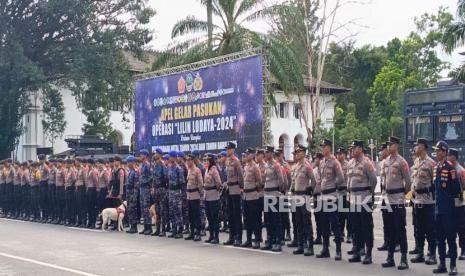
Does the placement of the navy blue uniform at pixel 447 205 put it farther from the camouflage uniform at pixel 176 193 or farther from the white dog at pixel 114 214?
the white dog at pixel 114 214

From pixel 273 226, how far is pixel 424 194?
10.6 ft

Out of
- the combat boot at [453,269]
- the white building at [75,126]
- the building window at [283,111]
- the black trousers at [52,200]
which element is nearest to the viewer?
the combat boot at [453,269]

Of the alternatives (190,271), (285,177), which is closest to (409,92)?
(285,177)

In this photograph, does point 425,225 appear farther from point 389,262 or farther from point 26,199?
point 26,199

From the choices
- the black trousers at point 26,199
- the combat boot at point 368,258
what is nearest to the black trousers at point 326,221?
the combat boot at point 368,258

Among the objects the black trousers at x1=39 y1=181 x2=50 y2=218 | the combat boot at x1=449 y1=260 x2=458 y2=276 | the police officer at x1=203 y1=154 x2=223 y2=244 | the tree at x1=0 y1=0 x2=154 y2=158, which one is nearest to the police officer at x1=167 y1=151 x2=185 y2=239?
the police officer at x1=203 y1=154 x2=223 y2=244

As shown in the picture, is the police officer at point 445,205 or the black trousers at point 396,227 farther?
the black trousers at point 396,227

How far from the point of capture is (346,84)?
66.2 metres

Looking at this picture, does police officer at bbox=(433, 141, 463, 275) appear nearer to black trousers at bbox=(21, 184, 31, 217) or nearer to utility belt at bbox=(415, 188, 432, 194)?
utility belt at bbox=(415, 188, 432, 194)

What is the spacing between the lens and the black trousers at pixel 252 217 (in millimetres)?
13703

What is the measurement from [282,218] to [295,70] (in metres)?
14.2

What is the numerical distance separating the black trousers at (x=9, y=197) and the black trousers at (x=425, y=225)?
15365mm

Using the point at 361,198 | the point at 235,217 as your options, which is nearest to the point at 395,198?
the point at 361,198

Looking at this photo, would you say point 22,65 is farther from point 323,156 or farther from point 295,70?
point 323,156
